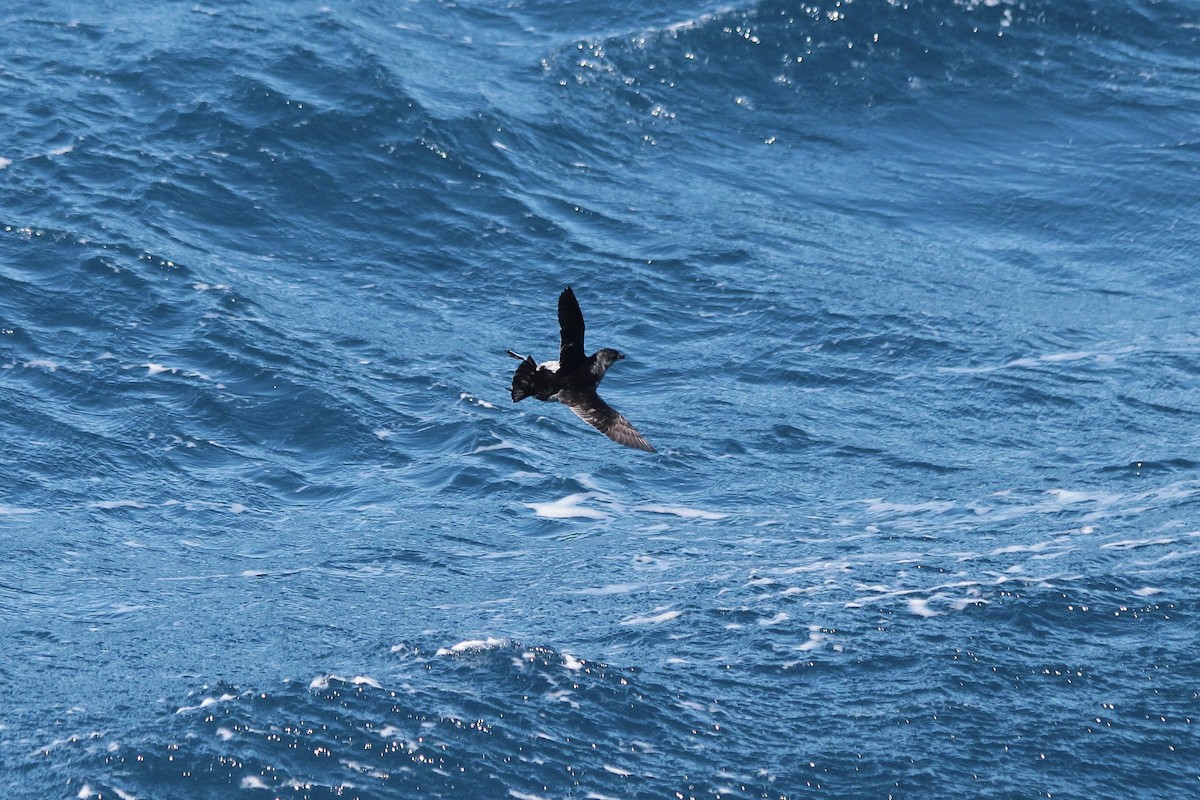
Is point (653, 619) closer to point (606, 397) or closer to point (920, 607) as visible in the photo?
point (920, 607)

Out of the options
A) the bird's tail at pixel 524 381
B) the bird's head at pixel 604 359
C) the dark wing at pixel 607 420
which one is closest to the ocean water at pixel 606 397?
the dark wing at pixel 607 420

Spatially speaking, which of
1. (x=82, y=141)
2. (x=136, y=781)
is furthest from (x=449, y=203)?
(x=136, y=781)

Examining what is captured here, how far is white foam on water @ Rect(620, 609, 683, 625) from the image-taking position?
23.4 metres

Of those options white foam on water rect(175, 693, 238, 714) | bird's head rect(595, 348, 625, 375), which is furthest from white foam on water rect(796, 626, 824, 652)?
bird's head rect(595, 348, 625, 375)

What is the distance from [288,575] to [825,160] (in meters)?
18.8

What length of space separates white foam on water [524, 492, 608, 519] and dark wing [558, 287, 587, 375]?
38.0 ft

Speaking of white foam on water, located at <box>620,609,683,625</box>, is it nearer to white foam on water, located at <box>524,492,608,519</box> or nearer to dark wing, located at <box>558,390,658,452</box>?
white foam on water, located at <box>524,492,608,519</box>

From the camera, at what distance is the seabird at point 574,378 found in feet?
47.9

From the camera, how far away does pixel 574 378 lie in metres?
15.2

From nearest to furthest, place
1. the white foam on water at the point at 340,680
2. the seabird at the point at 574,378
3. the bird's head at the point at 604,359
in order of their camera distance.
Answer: the seabird at the point at 574,378 → the bird's head at the point at 604,359 → the white foam on water at the point at 340,680

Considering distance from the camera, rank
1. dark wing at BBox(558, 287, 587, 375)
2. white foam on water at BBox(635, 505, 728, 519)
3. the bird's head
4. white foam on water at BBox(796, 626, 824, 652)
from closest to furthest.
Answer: dark wing at BBox(558, 287, 587, 375) < the bird's head < white foam on water at BBox(796, 626, 824, 652) < white foam on water at BBox(635, 505, 728, 519)

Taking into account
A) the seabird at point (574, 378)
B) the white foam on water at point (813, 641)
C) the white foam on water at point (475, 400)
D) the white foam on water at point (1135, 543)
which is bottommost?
the white foam on water at point (813, 641)

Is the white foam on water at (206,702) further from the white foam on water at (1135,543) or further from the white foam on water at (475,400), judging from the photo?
the white foam on water at (1135,543)

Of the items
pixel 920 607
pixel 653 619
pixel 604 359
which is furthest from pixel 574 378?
pixel 920 607
